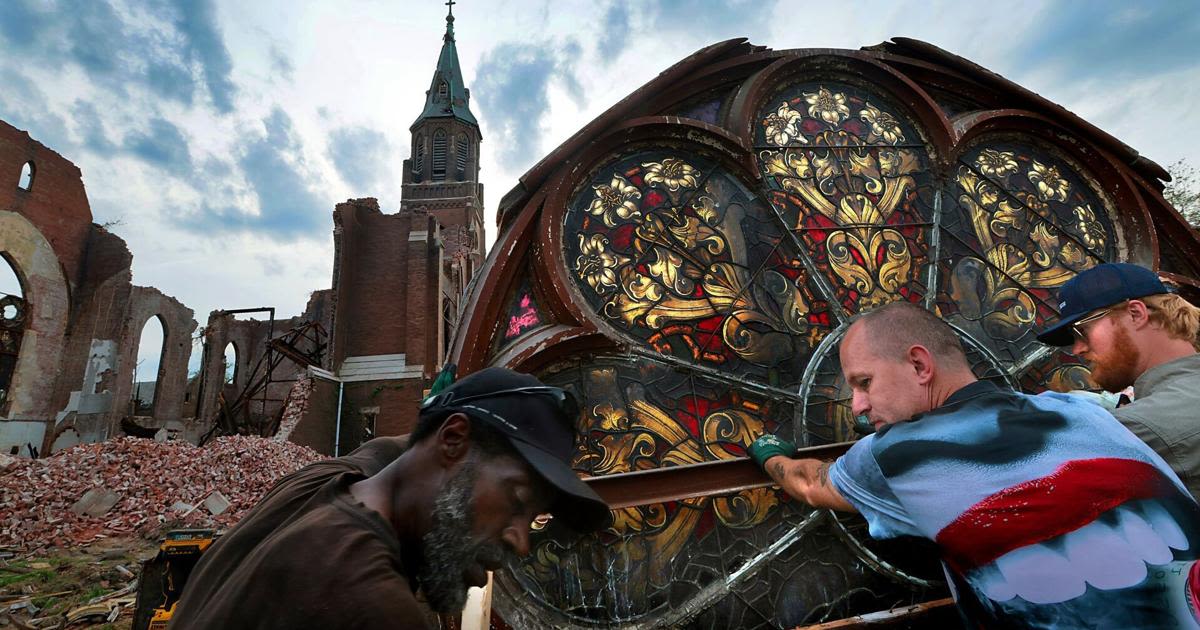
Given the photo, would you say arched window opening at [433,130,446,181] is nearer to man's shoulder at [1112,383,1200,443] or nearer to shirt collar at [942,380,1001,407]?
shirt collar at [942,380,1001,407]

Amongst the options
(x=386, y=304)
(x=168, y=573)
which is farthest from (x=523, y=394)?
(x=386, y=304)

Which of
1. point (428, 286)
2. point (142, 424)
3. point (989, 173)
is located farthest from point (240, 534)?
point (142, 424)

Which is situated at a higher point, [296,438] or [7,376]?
[7,376]

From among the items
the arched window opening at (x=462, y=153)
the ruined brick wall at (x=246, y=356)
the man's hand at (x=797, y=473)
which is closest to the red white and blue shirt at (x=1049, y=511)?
the man's hand at (x=797, y=473)

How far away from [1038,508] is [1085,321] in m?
1.28

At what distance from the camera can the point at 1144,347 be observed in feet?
6.89

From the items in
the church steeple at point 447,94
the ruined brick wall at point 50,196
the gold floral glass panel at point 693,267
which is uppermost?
the church steeple at point 447,94

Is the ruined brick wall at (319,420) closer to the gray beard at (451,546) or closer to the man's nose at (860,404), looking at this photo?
the gray beard at (451,546)

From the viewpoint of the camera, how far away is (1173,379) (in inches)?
74.9

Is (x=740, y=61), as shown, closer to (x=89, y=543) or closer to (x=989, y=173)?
(x=989, y=173)

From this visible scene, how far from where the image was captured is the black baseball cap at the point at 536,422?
1.29 meters

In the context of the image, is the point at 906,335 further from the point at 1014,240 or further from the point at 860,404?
the point at 1014,240

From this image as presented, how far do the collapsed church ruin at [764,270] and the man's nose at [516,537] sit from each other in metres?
1.08

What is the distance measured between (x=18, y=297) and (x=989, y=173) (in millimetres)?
25113
